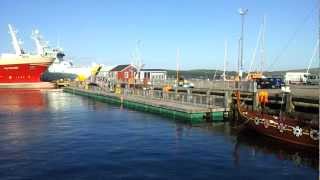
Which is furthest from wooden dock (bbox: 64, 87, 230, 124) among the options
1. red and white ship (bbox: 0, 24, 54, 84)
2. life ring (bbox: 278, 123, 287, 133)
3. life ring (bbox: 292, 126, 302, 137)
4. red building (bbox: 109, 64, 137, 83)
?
red and white ship (bbox: 0, 24, 54, 84)

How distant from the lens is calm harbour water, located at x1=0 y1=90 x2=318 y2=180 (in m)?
20.0

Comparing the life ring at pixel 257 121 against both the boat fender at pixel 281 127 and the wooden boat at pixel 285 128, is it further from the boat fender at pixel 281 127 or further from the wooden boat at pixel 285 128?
the boat fender at pixel 281 127

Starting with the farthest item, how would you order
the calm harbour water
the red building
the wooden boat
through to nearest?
the red building → the wooden boat → the calm harbour water

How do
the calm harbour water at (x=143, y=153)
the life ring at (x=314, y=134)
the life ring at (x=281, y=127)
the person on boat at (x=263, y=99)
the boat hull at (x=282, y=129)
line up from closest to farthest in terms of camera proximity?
the calm harbour water at (x=143, y=153) < the life ring at (x=314, y=134) < the boat hull at (x=282, y=129) < the life ring at (x=281, y=127) < the person on boat at (x=263, y=99)

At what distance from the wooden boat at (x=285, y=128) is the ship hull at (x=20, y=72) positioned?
3812 inches

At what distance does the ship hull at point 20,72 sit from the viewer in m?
117

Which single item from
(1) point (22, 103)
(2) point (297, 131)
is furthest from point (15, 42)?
(2) point (297, 131)

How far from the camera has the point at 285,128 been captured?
2650cm

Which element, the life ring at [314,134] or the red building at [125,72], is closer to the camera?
the life ring at [314,134]

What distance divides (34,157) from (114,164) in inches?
193

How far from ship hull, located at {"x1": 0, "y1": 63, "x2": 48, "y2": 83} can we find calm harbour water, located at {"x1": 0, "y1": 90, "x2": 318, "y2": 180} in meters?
84.2

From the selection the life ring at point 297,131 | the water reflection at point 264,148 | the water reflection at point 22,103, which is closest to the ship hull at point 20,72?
the water reflection at point 22,103

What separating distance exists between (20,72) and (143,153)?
101240 mm

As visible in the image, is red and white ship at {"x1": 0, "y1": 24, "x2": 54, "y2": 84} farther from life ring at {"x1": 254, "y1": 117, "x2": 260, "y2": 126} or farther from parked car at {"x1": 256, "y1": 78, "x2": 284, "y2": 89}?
life ring at {"x1": 254, "y1": 117, "x2": 260, "y2": 126}
